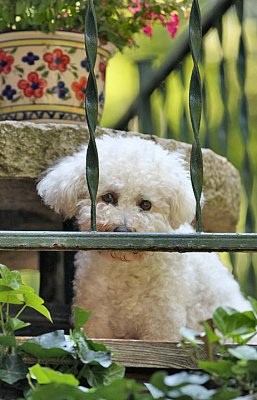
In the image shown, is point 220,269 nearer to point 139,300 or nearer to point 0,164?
point 139,300

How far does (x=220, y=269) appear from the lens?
3.55 m

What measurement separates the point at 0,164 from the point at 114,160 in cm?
41

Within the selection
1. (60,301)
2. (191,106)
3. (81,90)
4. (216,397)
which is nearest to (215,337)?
(216,397)

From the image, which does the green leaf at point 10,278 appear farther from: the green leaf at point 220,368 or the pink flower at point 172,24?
the pink flower at point 172,24

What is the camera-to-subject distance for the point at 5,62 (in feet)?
11.0

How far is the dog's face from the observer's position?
10.1 ft

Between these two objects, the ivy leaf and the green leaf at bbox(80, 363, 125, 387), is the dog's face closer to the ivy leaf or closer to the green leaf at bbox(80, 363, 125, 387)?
the green leaf at bbox(80, 363, 125, 387)

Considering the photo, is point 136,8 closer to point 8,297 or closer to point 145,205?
point 145,205

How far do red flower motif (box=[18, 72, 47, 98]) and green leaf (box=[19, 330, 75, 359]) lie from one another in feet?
5.66

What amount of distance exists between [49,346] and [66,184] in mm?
1420

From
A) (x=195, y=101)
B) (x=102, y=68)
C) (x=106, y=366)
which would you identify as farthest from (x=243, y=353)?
(x=102, y=68)

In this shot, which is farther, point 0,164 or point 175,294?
point 175,294

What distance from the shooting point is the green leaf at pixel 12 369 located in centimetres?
166

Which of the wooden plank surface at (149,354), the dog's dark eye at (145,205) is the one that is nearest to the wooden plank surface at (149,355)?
the wooden plank surface at (149,354)
